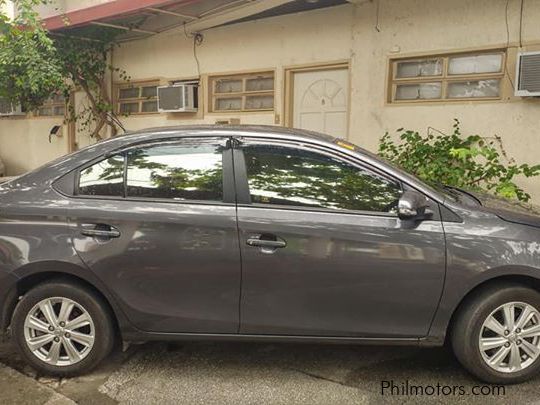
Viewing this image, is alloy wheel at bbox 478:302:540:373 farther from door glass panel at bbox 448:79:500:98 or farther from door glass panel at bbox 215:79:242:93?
door glass panel at bbox 215:79:242:93

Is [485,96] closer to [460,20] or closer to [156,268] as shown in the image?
[460,20]

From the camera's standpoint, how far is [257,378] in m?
3.25

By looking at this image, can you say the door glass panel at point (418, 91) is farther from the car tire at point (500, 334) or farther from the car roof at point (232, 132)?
the car tire at point (500, 334)

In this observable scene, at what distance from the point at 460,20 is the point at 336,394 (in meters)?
4.96

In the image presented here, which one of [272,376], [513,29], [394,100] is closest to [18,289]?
[272,376]

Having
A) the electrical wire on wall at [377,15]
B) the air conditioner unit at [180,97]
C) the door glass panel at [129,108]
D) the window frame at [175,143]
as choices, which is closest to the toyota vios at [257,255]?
the window frame at [175,143]

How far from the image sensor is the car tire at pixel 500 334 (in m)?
3.00

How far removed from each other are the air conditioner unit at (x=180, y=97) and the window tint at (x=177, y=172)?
5.41 metres

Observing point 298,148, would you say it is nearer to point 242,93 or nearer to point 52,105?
point 242,93

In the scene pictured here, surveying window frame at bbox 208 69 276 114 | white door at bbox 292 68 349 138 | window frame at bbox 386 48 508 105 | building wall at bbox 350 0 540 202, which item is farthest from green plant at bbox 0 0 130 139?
window frame at bbox 386 48 508 105

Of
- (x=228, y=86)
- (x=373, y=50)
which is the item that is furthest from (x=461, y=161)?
(x=228, y=86)

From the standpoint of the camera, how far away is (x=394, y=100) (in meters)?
6.82

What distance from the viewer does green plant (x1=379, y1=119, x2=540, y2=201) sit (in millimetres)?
5570

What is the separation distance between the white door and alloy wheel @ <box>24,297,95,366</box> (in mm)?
4956
